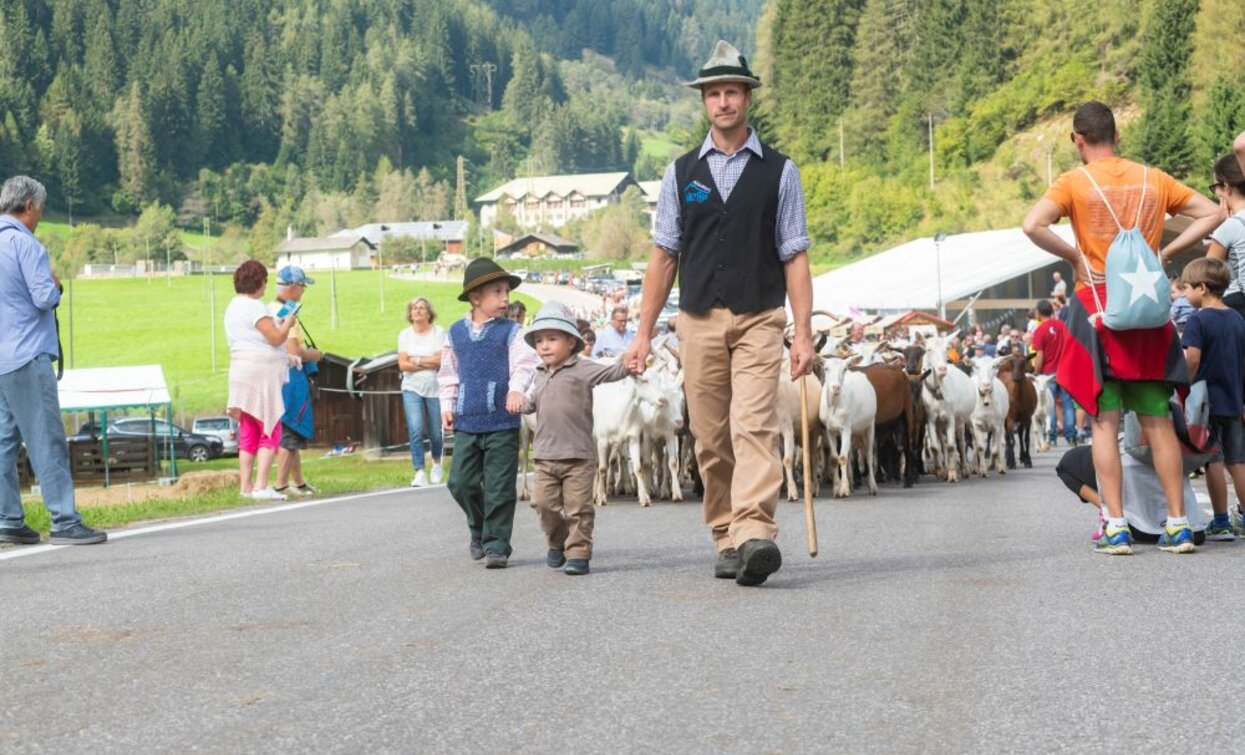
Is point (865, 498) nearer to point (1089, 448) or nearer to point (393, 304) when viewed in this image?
point (1089, 448)

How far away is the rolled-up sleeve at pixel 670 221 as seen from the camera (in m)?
8.59

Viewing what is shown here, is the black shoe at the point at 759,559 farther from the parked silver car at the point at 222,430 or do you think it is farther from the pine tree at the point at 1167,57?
the pine tree at the point at 1167,57

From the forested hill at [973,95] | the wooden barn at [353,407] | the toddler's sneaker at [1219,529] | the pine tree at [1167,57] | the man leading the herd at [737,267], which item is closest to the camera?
the man leading the herd at [737,267]

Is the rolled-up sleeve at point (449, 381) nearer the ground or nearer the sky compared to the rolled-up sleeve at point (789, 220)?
nearer the ground

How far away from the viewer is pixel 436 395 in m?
17.6

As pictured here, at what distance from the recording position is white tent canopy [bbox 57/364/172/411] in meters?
36.8

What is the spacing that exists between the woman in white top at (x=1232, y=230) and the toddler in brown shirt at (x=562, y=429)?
374cm

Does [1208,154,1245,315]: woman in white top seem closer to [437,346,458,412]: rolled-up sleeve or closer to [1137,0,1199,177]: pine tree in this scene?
[437,346,458,412]: rolled-up sleeve

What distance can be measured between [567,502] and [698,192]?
1.75 metres

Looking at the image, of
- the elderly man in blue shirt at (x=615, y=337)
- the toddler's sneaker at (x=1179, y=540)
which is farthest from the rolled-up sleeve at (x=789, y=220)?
the elderly man in blue shirt at (x=615, y=337)

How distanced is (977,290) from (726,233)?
42.0 meters

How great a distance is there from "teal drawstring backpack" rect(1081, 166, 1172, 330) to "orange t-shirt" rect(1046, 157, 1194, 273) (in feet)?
0.75

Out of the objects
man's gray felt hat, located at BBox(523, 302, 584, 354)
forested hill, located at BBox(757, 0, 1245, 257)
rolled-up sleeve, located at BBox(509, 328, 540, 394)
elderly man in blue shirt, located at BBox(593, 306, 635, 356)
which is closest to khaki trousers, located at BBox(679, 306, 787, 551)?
man's gray felt hat, located at BBox(523, 302, 584, 354)

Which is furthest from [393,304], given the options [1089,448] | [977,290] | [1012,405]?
[1089,448]
